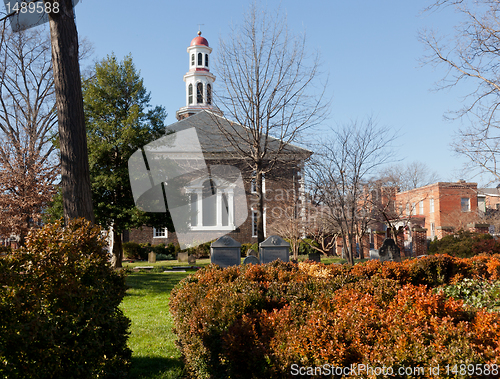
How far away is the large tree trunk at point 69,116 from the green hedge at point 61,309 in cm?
160

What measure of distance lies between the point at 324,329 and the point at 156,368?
9.84 feet

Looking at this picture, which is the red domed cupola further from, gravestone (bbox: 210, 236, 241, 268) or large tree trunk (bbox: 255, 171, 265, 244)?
gravestone (bbox: 210, 236, 241, 268)

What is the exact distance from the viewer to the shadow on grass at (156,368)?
196 inches

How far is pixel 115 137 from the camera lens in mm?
19391

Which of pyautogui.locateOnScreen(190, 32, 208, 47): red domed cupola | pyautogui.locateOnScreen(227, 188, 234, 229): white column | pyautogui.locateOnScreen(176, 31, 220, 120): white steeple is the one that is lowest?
pyautogui.locateOnScreen(227, 188, 234, 229): white column

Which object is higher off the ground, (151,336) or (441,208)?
(441,208)

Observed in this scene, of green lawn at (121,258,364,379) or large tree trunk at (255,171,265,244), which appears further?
large tree trunk at (255,171,265,244)

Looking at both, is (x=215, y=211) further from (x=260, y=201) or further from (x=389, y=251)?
(x=260, y=201)

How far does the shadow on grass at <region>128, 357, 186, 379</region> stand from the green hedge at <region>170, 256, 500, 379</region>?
300 mm

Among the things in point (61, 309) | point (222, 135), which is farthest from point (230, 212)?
point (61, 309)

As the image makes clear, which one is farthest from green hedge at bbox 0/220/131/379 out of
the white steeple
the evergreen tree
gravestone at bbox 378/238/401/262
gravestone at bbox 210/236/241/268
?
the white steeple

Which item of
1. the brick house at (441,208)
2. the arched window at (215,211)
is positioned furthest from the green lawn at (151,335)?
the brick house at (441,208)

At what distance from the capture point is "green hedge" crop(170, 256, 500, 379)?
9.36ft

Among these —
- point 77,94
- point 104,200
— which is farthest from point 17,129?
point 77,94
